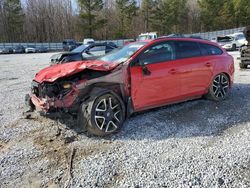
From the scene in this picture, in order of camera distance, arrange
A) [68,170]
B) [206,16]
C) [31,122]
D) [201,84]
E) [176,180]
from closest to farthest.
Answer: [176,180]
[68,170]
[31,122]
[201,84]
[206,16]

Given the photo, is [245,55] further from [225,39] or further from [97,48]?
[225,39]

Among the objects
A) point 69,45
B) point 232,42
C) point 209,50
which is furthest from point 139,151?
point 69,45

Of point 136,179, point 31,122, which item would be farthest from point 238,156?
point 31,122

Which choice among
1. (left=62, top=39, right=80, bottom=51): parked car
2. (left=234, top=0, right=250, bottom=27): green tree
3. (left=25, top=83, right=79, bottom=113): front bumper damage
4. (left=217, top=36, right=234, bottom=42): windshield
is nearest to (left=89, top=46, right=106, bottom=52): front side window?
(left=25, top=83, right=79, bottom=113): front bumper damage

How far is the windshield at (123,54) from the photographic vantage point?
5721 mm

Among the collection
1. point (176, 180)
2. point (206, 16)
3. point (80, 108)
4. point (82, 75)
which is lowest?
point (176, 180)

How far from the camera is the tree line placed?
5928 centimetres

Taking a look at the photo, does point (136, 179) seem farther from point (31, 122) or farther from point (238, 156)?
point (31, 122)

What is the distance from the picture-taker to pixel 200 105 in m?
6.75

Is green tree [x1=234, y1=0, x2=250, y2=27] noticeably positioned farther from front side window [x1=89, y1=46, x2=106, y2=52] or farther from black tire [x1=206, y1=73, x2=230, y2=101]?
black tire [x1=206, y1=73, x2=230, y2=101]

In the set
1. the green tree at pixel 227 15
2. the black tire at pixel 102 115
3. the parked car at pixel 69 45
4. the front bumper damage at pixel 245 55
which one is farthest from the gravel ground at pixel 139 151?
the green tree at pixel 227 15

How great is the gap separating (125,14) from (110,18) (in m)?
4.75

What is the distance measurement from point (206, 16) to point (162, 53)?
65.7 m

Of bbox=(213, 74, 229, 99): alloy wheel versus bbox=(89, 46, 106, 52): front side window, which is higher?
bbox=(89, 46, 106, 52): front side window
